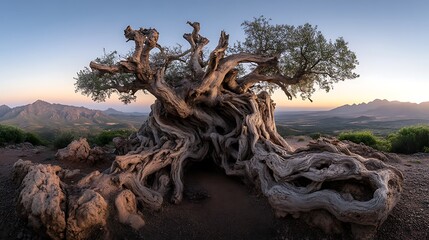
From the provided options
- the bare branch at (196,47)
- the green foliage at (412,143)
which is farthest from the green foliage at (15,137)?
the green foliage at (412,143)

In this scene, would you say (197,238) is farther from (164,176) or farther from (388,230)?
(388,230)

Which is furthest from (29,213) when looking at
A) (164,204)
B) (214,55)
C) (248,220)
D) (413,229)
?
(413,229)

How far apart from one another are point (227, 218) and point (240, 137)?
3.29m

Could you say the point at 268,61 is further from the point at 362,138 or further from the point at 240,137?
the point at 362,138

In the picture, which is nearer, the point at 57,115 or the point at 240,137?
the point at 240,137

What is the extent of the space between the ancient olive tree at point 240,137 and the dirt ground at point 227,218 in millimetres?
361

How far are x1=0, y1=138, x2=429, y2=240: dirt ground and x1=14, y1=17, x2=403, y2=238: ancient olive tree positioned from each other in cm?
36

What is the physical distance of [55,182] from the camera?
8188 millimetres

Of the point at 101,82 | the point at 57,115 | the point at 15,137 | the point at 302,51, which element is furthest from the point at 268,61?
the point at 57,115

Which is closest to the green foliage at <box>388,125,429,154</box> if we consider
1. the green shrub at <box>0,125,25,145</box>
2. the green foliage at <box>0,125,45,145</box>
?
the green foliage at <box>0,125,45,145</box>

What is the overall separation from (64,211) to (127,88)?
19.7 ft

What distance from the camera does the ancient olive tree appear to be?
7281 mm

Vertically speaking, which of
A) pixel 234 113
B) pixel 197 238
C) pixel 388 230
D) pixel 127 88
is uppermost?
pixel 127 88

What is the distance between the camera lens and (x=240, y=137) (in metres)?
11.1
